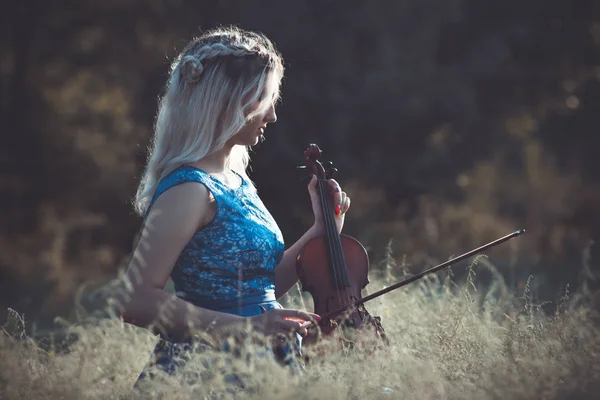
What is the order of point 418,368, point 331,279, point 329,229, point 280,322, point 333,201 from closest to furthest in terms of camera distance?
point 418,368 → point 280,322 → point 331,279 → point 329,229 → point 333,201

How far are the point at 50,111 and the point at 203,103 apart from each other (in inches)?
296

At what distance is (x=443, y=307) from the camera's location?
338cm

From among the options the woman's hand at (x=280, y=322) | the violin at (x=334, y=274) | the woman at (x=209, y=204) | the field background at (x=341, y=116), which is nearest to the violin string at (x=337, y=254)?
the violin at (x=334, y=274)

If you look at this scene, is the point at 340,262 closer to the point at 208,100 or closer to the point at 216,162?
the point at 216,162

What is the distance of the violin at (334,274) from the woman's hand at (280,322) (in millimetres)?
242

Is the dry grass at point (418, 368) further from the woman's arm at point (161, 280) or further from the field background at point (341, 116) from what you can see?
the field background at point (341, 116)

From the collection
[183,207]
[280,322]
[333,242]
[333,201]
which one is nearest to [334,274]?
[333,242]

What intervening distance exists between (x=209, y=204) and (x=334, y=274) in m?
0.56

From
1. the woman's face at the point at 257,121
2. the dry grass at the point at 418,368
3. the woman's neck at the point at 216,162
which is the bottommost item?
the dry grass at the point at 418,368

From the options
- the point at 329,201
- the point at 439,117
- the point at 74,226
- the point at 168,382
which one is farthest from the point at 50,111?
the point at 168,382

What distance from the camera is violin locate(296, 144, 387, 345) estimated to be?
2.86m

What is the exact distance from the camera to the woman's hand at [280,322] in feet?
8.29

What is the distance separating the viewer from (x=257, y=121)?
9.43 feet

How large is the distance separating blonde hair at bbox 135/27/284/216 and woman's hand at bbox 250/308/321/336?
0.59m
